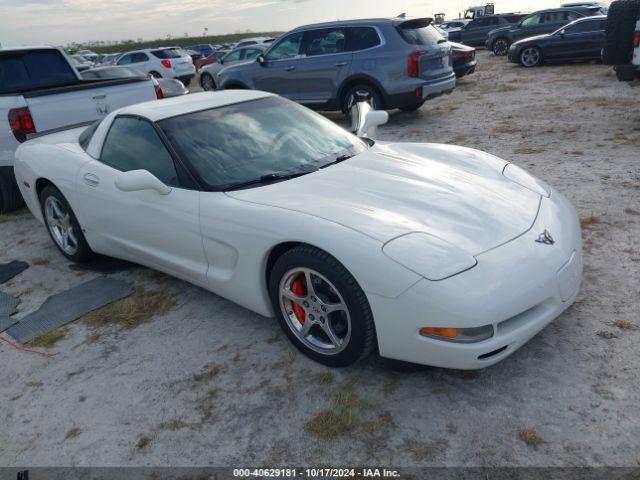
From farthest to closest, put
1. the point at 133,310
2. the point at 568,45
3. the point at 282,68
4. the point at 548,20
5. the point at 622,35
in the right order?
1. the point at 548,20
2. the point at 568,45
3. the point at 282,68
4. the point at 622,35
5. the point at 133,310

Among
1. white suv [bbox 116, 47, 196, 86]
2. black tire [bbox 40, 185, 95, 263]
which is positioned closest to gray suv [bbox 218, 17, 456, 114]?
black tire [bbox 40, 185, 95, 263]

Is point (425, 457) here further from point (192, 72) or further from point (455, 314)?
point (192, 72)

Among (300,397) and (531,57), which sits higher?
(300,397)

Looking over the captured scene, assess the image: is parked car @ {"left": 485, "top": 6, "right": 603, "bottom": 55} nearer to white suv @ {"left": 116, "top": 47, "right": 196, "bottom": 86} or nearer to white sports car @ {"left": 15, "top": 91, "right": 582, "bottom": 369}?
white suv @ {"left": 116, "top": 47, "right": 196, "bottom": 86}

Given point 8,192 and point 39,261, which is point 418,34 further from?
point 39,261

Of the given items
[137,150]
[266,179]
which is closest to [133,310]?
[137,150]

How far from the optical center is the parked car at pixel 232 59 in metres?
16.0

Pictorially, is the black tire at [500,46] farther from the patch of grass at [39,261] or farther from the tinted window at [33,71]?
the patch of grass at [39,261]

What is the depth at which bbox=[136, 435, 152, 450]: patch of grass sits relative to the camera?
7.95 feet

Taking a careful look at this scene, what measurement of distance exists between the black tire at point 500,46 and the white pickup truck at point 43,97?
16.9m

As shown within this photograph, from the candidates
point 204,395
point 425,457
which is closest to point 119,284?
point 204,395

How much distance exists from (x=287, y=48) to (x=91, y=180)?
665cm

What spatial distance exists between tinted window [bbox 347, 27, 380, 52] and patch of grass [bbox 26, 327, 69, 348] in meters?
6.92

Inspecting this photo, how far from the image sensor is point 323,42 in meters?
9.25
